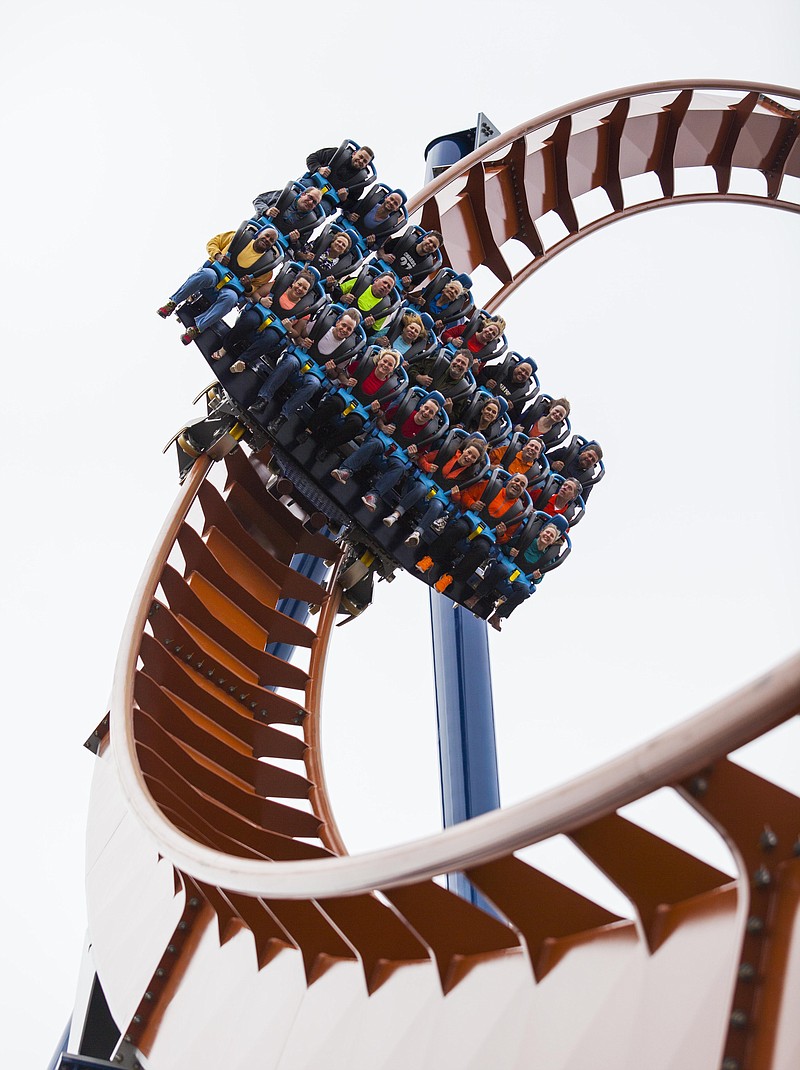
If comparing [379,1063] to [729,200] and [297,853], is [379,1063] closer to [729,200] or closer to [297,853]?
[297,853]

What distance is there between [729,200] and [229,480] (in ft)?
17.3

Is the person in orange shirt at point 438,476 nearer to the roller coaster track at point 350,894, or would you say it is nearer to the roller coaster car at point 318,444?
the roller coaster car at point 318,444

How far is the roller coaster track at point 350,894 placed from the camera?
1627mm

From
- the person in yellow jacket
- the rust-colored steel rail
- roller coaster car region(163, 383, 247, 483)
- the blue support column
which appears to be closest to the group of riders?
the person in yellow jacket

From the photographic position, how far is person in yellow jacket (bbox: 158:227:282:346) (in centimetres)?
514

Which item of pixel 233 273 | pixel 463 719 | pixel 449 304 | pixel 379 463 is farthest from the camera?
pixel 463 719

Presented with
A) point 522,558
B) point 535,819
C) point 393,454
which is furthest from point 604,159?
point 535,819

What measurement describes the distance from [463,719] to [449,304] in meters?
2.47

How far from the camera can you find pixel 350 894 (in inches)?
85.0

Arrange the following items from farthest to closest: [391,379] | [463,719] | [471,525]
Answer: [463,719] → [471,525] → [391,379]

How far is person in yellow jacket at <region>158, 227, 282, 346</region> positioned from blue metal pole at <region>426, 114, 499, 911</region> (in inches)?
110

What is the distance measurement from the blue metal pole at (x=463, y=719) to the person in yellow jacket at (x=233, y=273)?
9.18 ft

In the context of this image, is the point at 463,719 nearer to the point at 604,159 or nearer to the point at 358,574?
the point at 358,574

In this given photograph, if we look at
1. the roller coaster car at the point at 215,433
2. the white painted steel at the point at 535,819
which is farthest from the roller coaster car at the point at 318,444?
the white painted steel at the point at 535,819
